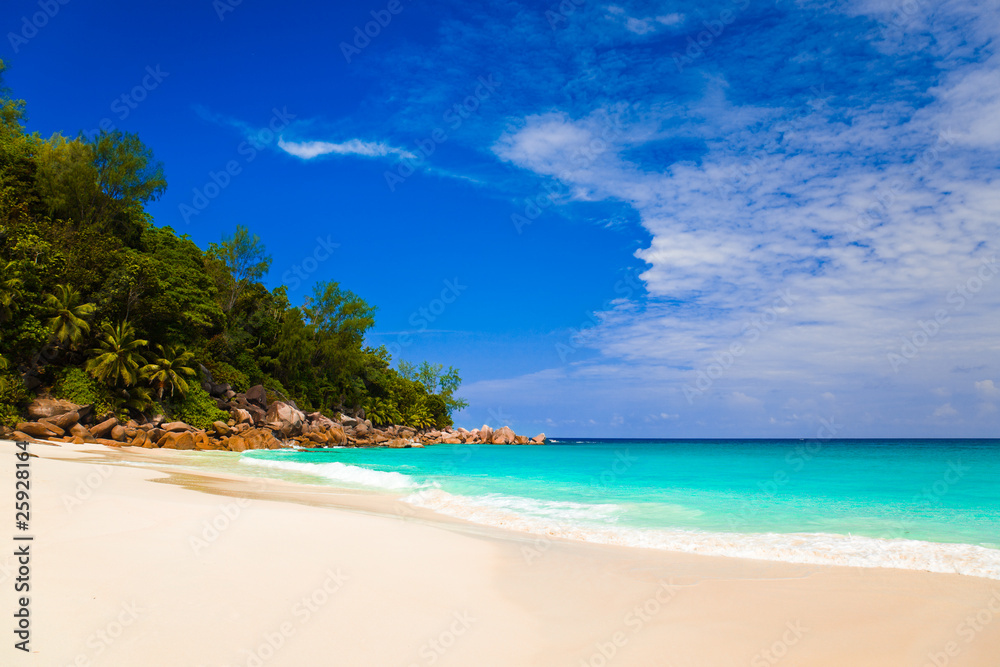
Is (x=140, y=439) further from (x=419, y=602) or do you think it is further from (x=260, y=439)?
(x=419, y=602)

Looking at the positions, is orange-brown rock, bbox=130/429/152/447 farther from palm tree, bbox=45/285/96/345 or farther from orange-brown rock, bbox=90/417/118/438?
palm tree, bbox=45/285/96/345

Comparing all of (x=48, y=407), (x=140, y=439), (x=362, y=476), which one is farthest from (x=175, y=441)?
(x=362, y=476)

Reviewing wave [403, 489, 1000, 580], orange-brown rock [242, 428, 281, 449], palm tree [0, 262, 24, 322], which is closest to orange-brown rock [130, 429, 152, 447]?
orange-brown rock [242, 428, 281, 449]

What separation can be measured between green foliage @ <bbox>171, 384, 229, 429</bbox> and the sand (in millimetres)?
28971

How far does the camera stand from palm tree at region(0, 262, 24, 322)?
21.3m

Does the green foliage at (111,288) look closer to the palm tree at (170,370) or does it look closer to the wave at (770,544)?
the palm tree at (170,370)

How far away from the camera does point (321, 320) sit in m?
54.2

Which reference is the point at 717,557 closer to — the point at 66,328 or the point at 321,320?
the point at 66,328

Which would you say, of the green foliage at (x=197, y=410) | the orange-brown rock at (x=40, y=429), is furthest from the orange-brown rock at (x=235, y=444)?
the orange-brown rock at (x=40, y=429)

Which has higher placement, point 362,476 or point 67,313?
point 67,313

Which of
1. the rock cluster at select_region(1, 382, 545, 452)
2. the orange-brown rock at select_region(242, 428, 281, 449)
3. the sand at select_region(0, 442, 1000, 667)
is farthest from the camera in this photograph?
the orange-brown rock at select_region(242, 428, 281, 449)

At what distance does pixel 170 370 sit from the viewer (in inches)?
1208

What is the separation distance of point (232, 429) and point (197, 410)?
2.50m

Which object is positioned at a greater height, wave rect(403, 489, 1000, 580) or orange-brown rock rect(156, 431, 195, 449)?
wave rect(403, 489, 1000, 580)
